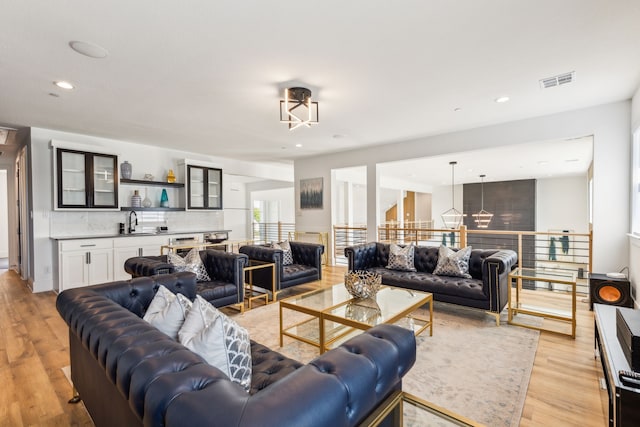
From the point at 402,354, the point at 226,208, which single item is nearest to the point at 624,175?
the point at 402,354

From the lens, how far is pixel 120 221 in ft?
18.7

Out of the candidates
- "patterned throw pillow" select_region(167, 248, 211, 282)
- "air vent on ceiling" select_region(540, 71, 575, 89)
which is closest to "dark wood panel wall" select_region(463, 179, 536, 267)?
"air vent on ceiling" select_region(540, 71, 575, 89)

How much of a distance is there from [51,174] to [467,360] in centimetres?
623

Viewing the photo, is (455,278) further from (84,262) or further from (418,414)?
(84,262)

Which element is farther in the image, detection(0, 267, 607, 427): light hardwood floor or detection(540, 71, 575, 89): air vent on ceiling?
detection(540, 71, 575, 89): air vent on ceiling

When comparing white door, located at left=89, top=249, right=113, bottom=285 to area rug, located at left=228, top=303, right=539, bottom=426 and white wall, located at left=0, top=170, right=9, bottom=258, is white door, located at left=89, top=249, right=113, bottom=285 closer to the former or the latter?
area rug, located at left=228, top=303, right=539, bottom=426

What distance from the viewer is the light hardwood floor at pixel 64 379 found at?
1.84 meters

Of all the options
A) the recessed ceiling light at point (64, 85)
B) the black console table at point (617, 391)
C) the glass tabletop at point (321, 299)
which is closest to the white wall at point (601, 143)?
the black console table at point (617, 391)

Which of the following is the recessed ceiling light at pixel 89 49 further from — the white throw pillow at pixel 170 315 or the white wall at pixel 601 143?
the white wall at pixel 601 143

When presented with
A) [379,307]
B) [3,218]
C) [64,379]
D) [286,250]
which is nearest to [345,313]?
[379,307]

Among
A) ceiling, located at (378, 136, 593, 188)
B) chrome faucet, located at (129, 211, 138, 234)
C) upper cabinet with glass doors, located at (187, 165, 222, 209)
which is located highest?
ceiling, located at (378, 136, 593, 188)

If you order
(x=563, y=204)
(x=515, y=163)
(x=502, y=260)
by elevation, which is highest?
(x=515, y=163)

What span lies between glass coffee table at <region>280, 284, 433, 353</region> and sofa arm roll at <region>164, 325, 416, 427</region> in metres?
1.20

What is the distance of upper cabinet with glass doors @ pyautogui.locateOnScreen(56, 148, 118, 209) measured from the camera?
4809 mm
